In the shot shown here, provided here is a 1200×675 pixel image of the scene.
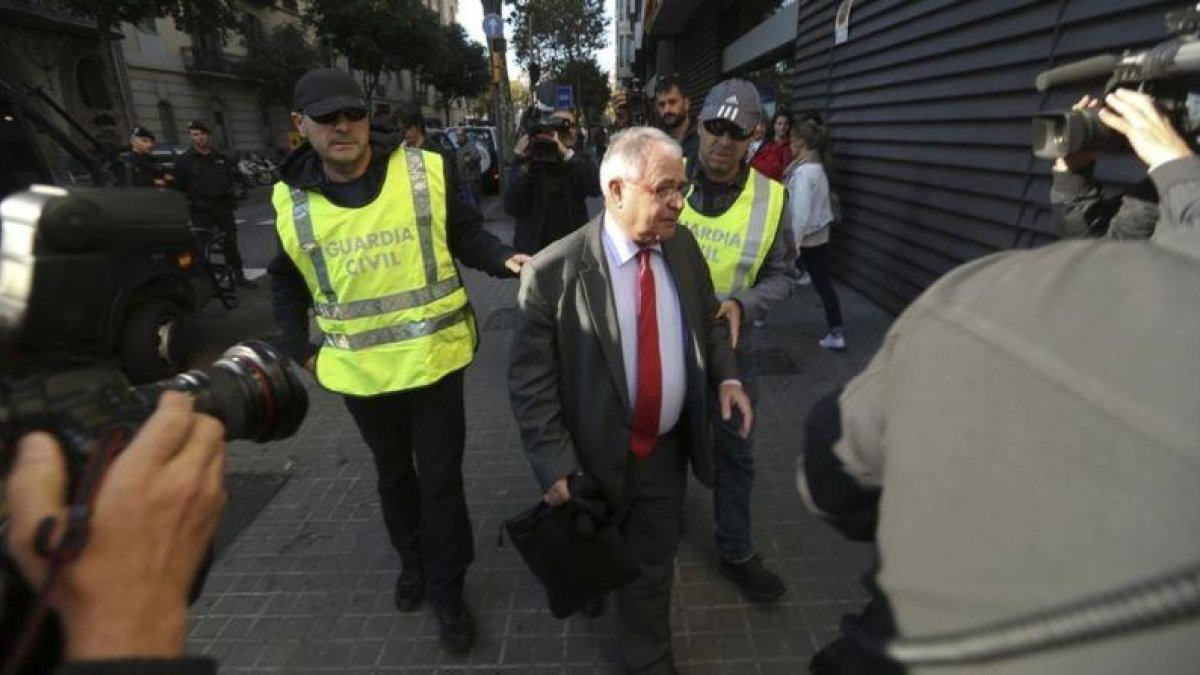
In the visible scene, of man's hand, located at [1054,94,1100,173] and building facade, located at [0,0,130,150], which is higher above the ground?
building facade, located at [0,0,130,150]

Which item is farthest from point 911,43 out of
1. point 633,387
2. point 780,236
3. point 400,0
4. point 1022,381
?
point 400,0

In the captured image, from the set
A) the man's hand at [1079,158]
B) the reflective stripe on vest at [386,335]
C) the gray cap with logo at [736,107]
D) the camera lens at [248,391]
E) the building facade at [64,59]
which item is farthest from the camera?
the building facade at [64,59]

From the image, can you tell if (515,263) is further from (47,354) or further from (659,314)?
(47,354)

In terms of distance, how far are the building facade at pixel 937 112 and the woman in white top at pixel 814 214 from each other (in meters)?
0.79

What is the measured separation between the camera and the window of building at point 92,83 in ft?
70.4

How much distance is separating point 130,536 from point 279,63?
30.8 m

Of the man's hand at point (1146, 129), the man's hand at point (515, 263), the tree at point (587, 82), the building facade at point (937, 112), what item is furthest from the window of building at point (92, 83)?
the man's hand at point (1146, 129)

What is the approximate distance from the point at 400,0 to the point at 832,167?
94.2ft

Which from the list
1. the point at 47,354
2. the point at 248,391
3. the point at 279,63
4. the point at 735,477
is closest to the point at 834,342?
the point at 735,477

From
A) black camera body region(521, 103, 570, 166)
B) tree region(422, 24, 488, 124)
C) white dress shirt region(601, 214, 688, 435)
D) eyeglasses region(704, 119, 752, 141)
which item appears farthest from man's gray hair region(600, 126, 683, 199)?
tree region(422, 24, 488, 124)

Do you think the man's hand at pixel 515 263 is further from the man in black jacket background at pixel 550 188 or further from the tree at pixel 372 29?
the tree at pixel 372 29

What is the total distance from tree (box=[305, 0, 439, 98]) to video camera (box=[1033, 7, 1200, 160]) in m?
32.2

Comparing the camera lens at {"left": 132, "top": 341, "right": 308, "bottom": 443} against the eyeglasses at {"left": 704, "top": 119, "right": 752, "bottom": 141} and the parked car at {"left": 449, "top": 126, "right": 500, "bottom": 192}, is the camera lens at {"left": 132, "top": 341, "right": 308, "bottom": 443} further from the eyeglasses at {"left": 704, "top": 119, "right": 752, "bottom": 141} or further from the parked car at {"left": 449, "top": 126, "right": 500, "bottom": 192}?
the parked car at {"left": 449, "top": 126, "right": 500, "bottom": 192}

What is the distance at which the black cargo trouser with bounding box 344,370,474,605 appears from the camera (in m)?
2.53
